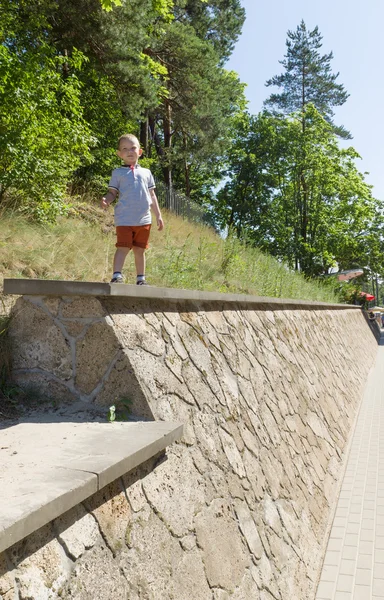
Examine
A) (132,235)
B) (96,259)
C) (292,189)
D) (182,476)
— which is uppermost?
(292,189)

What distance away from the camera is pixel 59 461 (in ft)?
7.28

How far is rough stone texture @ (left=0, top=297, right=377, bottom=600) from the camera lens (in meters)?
2.02

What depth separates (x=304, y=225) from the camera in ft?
115

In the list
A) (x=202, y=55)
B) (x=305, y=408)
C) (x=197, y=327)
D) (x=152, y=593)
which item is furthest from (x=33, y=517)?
(x=202, y=55)

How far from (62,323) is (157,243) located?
22.0ft

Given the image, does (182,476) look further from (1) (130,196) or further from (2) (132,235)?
(1) (130,196)

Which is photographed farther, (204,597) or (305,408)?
(305,408)

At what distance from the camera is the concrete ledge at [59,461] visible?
5.60 feet

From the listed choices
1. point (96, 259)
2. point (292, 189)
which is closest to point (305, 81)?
point (292, 189)

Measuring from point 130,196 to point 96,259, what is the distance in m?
2.04

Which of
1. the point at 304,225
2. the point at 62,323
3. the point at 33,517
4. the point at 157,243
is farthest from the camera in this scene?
the point at 304,225

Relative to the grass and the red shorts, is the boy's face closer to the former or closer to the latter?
the red shorts

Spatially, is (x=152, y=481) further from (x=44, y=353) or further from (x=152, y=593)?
(x=44, y=353)

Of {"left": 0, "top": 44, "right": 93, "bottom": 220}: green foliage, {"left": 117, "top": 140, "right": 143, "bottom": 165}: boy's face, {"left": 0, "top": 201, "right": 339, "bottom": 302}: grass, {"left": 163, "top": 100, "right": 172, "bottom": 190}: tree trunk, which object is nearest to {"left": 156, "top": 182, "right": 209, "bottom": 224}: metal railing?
{"left": 163, "top": 100, "right": 172, "bottom": 190}: tree trunk
